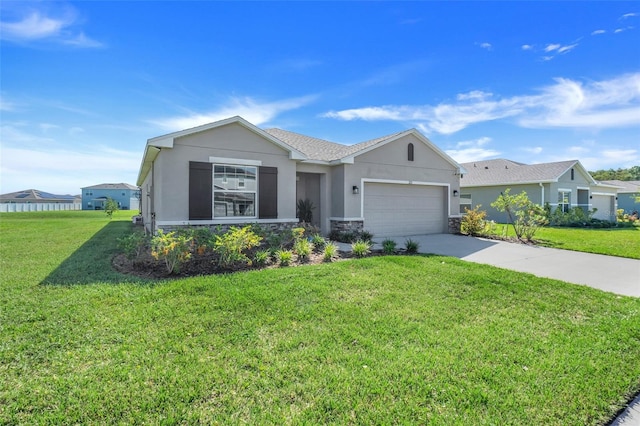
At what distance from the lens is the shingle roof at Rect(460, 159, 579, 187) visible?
839 inches

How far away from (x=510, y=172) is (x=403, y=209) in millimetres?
14731

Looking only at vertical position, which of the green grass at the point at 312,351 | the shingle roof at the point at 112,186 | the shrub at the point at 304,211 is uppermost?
the shingle roof at the point at 112,186

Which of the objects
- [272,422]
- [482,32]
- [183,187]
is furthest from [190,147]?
[482,32]

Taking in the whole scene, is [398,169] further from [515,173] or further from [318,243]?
[515,173]

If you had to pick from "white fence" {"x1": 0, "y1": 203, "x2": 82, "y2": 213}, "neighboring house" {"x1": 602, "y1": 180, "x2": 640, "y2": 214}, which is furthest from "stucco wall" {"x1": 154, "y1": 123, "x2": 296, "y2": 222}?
"white fence" {"x1": 0, "y1": 203, "x2": 82, "y2": 213}

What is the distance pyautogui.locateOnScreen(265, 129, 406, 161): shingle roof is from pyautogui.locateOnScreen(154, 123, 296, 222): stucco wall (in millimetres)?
1634

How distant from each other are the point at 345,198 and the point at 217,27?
7130 mm

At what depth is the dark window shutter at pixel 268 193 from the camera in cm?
1041

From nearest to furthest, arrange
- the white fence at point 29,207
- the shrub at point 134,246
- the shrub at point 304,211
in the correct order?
1. the shrub at point 134,246
2. the shrub at point 304,211
3. the white fence at point 29,207

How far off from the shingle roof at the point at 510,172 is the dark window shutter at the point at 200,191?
53.0 feet

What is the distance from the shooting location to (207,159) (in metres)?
9.55

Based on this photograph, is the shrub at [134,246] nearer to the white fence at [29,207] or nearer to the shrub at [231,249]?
the shrub at [231,249]

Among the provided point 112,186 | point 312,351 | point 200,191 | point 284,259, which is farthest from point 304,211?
point 112,186

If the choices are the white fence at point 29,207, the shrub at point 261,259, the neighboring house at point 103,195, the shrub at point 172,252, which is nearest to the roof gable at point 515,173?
the shrub at point 261,259
